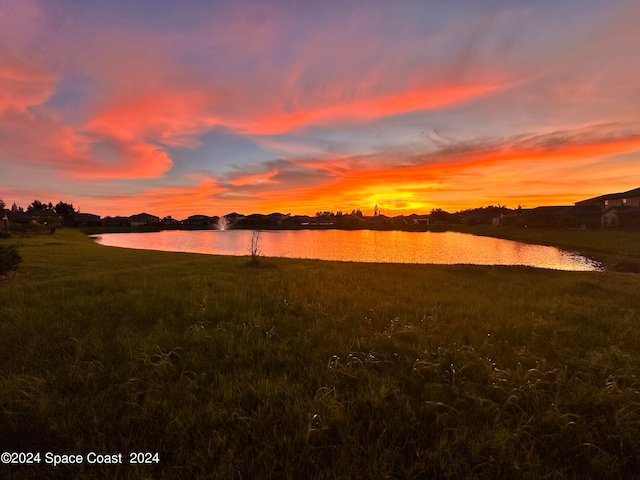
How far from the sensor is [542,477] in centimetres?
290

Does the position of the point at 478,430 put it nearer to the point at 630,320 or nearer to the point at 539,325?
the point at 539,325

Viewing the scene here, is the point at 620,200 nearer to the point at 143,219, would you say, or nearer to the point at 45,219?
the point at 45,219

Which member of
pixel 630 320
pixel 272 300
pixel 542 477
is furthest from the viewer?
pixel 272 300

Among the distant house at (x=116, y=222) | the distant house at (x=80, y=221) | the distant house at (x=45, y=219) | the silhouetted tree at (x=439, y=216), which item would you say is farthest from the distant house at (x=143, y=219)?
the silhouetted tree at (x=439, y=216)

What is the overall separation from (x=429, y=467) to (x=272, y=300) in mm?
5573

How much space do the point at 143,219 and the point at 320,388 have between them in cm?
15001

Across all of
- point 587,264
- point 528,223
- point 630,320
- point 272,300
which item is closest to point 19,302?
point 272,300

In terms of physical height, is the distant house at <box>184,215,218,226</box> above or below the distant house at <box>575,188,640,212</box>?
below

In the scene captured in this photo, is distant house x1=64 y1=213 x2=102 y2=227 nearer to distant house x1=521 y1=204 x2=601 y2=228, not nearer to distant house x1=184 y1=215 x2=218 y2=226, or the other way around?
distant house x1=184 y1=215 x2=218 y2=226

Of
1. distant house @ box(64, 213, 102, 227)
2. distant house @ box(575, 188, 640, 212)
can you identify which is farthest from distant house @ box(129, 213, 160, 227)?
distant house @ box(575, 188, 640, 212)

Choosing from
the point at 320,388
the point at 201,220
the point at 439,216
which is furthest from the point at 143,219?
the point at 320,388

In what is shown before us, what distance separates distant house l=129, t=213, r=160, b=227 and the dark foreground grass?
138 meters

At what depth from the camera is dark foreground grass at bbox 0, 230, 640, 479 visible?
3.07 metres

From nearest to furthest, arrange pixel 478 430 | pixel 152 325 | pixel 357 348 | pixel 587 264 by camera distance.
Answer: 1. pixel 478 430
2. pixel 357 348
3. pixel 152 325
4. pixel 587 264
